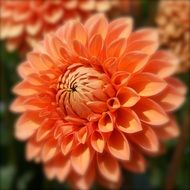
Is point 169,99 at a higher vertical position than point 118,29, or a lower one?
lower

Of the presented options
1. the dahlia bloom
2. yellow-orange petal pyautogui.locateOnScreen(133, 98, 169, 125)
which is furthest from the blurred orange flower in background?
yellow-orange petal pyautogui.locateOnScreen(133, 98, 169, 125)

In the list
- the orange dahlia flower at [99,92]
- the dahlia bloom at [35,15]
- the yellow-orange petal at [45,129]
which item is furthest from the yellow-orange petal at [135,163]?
the dahlia bloom at [35,15]

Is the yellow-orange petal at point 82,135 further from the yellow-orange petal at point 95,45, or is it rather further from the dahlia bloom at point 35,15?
the dahlia bloom at point 35,15

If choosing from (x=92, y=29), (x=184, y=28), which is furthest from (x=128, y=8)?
(x=92, y=29)

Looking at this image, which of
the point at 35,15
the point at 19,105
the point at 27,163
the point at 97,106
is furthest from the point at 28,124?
the point at 27,163

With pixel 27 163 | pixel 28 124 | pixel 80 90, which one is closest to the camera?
pixel 80 90

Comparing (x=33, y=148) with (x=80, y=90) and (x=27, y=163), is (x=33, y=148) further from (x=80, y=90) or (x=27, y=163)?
(x=27, y=163)

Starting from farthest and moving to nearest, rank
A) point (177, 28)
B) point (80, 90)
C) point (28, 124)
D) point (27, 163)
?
point (27, 163) < point (177, 28) < point (28, 124) < point (80, 90)
